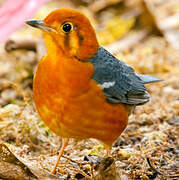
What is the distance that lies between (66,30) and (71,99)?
1.95 feet

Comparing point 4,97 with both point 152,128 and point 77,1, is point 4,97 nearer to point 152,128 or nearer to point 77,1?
point 152,128

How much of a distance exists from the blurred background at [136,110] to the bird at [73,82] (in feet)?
0.98

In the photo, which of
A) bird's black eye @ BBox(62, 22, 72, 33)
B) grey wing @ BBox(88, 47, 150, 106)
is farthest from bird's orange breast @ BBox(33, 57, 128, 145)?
bird's black eye @ BBox(62, 22, 72, 33)

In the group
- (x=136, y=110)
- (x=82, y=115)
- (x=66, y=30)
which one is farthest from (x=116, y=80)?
(x=136, y=110)

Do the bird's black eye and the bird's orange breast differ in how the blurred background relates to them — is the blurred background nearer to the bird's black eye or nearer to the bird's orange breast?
the bird's black eye

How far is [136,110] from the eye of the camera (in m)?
5.82

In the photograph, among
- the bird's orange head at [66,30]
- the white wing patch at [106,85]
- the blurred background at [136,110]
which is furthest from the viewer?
the blurred background at [136,110]

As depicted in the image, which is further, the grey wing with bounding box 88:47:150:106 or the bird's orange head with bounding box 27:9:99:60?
the grey wing with bounding box 88:47:150:106

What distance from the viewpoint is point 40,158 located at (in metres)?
4.19

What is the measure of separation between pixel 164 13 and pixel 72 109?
6.27 m

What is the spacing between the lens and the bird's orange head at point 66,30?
3.53m

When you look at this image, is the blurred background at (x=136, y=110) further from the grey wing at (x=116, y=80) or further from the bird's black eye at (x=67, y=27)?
the grey wing at (x=116, y=80)

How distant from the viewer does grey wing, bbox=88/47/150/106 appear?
3.82 metres

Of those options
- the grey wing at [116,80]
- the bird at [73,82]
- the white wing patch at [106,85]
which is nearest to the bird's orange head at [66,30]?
the bird at [73,82]
